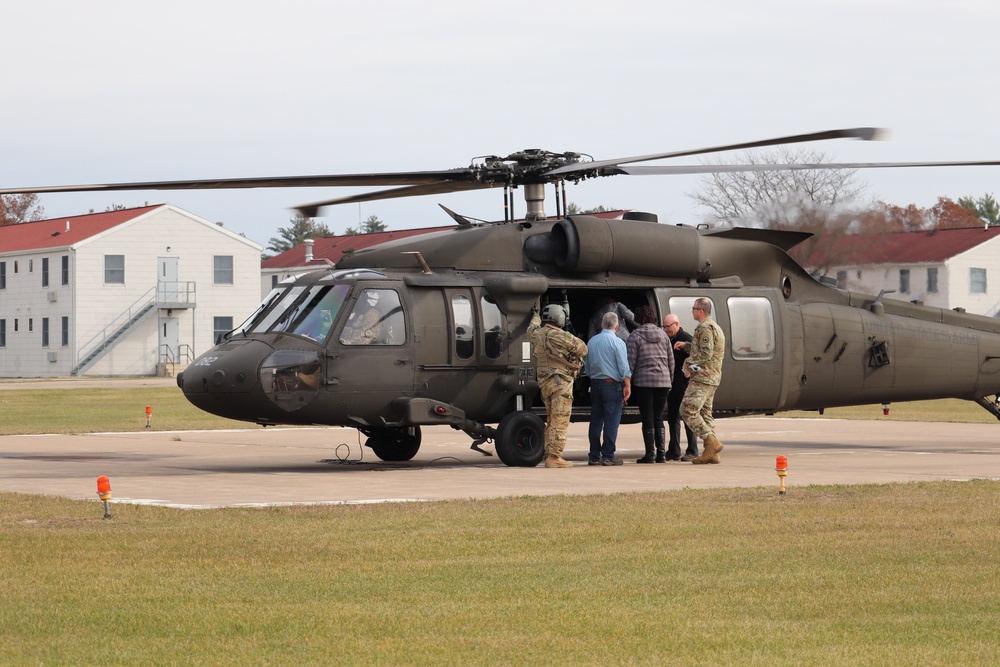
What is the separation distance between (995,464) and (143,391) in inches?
1390

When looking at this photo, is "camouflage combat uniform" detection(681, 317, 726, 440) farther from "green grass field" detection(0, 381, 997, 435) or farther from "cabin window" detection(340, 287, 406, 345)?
"green grass field" detection(0, 381, 997, 435)

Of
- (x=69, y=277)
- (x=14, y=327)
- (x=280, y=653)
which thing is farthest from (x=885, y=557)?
(x=14, y=327)

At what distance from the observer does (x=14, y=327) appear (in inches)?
2901

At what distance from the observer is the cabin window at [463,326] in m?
18.0

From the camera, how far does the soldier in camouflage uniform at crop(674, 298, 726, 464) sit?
18.1 metres

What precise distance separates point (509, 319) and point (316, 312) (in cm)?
252

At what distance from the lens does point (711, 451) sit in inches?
717

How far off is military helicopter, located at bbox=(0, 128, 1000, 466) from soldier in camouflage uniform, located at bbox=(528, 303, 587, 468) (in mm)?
377

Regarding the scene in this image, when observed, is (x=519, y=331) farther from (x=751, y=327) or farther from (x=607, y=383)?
(x=751, y=327)

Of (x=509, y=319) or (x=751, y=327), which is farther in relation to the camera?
(x=751, y=327)

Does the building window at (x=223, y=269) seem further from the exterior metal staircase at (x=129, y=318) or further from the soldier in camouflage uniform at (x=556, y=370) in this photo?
the soldier in camouflage uniform at (x=556, y=370)

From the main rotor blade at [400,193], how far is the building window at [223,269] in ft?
181

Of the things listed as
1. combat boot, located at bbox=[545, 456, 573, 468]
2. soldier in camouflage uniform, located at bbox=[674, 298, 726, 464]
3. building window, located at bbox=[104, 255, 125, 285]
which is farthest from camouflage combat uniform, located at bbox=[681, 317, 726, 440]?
building window, located at bbox=[104, 255, 125, 285]

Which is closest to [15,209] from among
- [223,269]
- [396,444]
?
[223,269]
